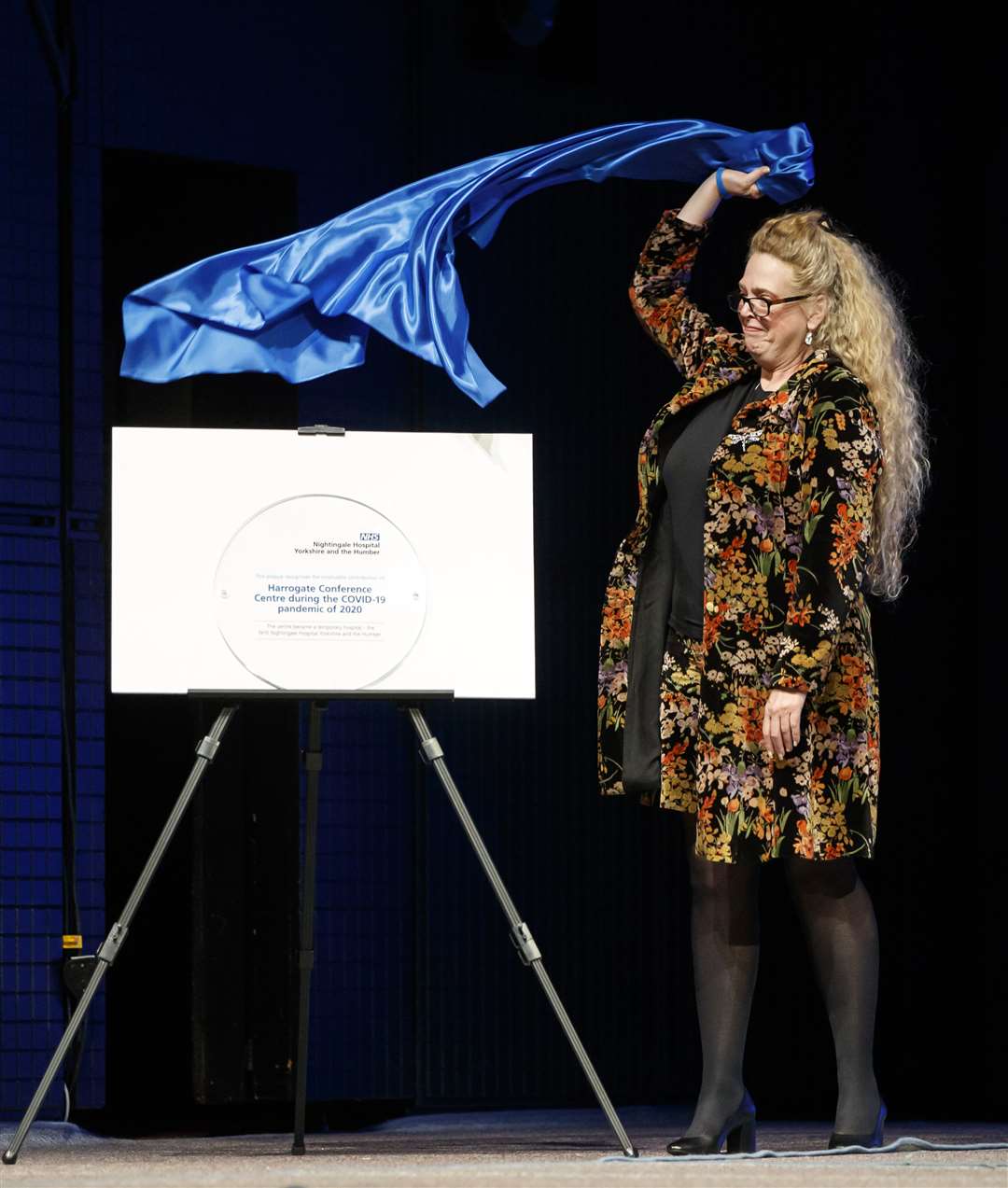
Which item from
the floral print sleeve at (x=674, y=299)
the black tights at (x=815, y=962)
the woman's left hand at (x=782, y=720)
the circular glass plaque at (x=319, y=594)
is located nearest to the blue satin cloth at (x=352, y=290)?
the floral print sleeve at (x=674, y=299)

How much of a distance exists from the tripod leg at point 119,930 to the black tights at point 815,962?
733 millimetres

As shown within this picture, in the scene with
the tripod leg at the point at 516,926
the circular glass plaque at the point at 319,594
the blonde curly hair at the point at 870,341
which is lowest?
the tripod leg at the point at 516,926

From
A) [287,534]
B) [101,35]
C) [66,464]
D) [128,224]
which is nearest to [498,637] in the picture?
[287,534]

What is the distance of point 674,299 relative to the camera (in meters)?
2.92

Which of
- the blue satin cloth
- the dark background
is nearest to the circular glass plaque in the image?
the blue satin cloth

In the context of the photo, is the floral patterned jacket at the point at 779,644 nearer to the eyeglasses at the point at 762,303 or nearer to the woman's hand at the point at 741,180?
the eyeglasses at the point at 762,303

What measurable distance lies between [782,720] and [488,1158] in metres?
0.78

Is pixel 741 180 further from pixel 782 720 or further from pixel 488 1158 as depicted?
pixel 488 1158

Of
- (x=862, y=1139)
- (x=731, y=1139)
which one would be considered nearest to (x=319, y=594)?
(x=731, y=1139)

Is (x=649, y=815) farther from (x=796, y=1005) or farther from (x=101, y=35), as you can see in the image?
(x=101, y=35)

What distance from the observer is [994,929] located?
395cm

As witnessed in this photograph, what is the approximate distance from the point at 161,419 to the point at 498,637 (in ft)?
4.03

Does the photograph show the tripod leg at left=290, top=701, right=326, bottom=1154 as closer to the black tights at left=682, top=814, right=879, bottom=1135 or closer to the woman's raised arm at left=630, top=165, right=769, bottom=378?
the black tights at left=682, top=814, right=879, bottom=1135

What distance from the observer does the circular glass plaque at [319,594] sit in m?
2.71
